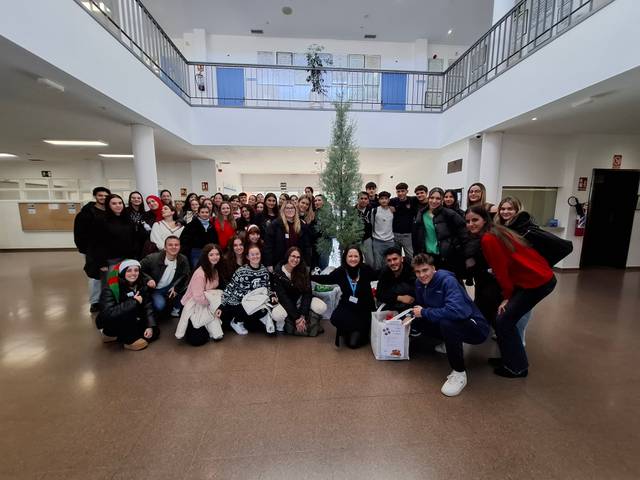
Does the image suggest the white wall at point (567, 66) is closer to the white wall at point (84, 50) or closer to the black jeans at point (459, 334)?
the black jeans at point (459, 334)

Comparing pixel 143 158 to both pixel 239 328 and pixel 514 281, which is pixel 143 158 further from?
pixel 514 281

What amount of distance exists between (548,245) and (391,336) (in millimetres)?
1439

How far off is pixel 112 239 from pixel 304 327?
2.53 m

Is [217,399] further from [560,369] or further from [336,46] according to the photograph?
[336,46]

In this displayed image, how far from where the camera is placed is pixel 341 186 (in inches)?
136

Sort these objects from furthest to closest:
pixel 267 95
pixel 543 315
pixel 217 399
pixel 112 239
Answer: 1. pixel 267 95
2. pixel 543 315
3. pixel 112 239
4. pixel 217 399

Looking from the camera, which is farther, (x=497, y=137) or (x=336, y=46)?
(x=336, y=46)

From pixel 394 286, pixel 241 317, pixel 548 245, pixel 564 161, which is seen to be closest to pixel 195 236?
pixel 241 317

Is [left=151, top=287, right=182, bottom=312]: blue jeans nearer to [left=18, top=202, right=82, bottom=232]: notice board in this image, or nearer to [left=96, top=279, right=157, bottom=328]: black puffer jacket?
[left=96, top=279, right=157, bottom=328]: black puffer jacket

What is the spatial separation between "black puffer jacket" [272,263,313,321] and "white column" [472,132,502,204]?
465 centimetres

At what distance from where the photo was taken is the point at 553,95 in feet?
12.5

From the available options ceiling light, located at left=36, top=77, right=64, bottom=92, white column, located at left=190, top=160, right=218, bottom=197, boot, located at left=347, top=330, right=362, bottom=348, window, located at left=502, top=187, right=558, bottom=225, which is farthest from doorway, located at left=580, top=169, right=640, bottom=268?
white column, located at left=190, top=160, right=218, bottom=197

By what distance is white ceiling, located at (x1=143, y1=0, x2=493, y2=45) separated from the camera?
855 cm

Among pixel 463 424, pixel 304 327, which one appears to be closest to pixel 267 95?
pixel 304 327
